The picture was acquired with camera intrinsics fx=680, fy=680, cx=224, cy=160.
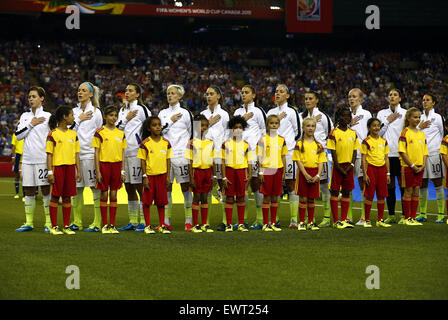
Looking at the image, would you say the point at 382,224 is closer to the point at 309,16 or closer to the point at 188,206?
the point at 188,206

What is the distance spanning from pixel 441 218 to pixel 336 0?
29.0 m

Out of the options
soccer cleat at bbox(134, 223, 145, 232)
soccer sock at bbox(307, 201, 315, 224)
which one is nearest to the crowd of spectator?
soccer cleat at bbox(134, 223, 145, 232)

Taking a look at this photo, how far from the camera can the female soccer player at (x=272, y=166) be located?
10.9 meters

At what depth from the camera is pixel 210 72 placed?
41281 millimetres

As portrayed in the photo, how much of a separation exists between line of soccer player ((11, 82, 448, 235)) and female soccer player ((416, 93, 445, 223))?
571 mm

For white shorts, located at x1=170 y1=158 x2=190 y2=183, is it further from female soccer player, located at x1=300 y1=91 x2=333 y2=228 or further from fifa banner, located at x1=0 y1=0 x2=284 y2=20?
fifa banner, located at x1=0 y1=0 x2=284 y2=20

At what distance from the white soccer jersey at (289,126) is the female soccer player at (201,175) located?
1380mm

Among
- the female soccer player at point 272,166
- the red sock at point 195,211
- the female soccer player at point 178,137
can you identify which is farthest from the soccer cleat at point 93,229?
the female soccer player at point 272,166

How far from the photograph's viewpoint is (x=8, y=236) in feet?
33.2

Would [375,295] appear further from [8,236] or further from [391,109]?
[391,109]

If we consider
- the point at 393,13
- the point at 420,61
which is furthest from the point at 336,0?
the point at 420,61

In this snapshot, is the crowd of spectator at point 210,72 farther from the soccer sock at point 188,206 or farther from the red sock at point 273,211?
the red sock at point 273,211

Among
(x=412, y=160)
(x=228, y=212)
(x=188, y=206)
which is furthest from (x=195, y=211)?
(x=412, y=160)

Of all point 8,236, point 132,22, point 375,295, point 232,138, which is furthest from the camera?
point 132,22
